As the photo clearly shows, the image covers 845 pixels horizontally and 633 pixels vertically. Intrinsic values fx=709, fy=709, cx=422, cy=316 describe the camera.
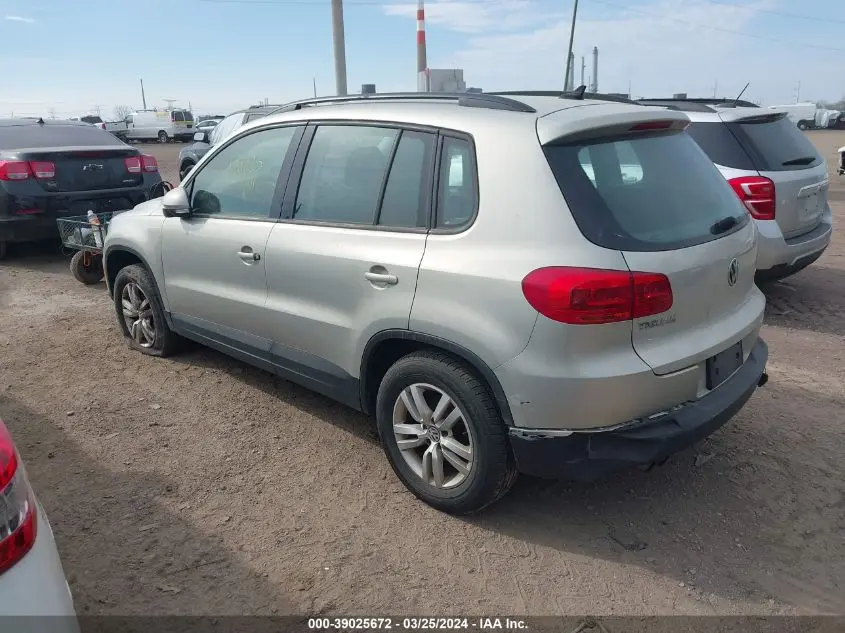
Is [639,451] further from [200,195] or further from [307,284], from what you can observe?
[200,195]

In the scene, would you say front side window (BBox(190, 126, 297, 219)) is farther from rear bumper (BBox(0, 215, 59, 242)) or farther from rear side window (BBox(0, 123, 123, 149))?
rear side window (BBox(0, 123, 123, 149))

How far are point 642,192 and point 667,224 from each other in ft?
0.57

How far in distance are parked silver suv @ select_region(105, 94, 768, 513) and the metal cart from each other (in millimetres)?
3336

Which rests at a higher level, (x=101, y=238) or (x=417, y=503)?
(x=101, y=238)

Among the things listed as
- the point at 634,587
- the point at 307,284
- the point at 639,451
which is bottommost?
the point at 634,587

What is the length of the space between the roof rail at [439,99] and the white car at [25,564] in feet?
7.45

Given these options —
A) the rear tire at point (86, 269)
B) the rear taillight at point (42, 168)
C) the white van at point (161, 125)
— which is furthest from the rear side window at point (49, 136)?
the white van at point (161, 125)

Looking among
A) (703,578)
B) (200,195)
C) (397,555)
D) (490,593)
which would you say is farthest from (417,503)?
(200,195)

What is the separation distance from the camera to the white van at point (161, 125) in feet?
147

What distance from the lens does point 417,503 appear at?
3.42 meters

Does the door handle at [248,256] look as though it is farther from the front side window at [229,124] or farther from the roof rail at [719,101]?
the front side window at [229,124]

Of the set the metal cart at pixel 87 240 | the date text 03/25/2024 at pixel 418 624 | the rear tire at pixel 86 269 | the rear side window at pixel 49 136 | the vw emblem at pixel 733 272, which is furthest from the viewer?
the rear side window at pixel 49 136

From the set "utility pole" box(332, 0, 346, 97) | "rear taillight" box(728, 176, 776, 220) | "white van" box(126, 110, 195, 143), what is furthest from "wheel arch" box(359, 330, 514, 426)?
"white van" box(126, 110, 195, 143)

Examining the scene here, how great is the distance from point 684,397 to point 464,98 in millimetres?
1646
